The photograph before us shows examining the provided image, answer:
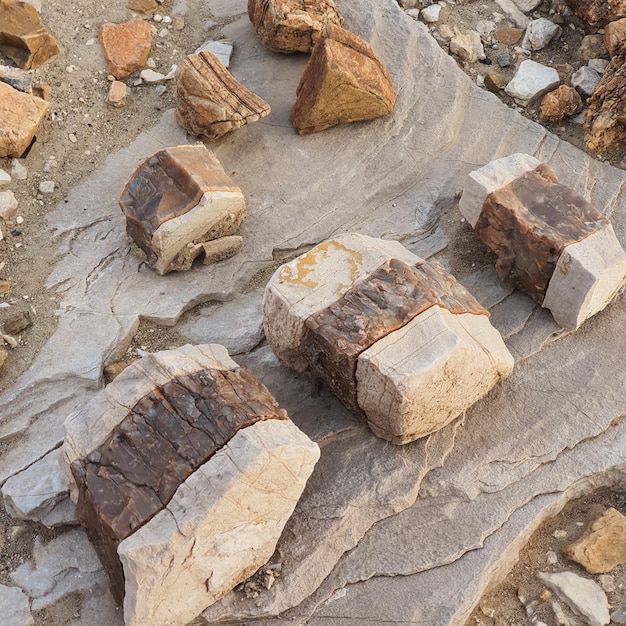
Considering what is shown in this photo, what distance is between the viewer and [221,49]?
4734mm

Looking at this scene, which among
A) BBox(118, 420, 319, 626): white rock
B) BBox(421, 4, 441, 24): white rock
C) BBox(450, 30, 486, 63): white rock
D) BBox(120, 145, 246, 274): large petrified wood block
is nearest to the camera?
BBox(118, 420, 319, 626): white rock

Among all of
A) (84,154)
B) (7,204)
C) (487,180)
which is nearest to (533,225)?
(487,180)

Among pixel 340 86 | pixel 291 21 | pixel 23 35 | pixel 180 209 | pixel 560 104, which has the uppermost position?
pixel 23 35

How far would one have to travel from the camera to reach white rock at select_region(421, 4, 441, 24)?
5145 millimetres

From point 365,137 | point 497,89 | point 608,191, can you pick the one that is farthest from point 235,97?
point 608,191

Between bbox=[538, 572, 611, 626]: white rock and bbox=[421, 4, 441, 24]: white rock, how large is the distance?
3513 mm

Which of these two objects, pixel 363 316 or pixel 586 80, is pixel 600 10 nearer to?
pixel 586 80

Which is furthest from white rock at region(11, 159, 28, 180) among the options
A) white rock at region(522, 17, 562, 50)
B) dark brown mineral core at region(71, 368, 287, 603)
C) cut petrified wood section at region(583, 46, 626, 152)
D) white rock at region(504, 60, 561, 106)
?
white rock at region(522, 17, 562, 50)

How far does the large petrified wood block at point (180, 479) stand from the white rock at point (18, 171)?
1.69 m

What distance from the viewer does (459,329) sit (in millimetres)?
3102

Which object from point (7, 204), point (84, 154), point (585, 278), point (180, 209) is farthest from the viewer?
point (84, 154)

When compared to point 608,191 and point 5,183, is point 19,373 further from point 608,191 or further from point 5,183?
point 608,191

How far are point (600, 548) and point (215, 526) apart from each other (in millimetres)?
1466

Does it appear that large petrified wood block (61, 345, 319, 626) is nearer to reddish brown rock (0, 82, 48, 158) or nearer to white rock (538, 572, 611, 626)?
white rock (538, 572, 611, 626)
